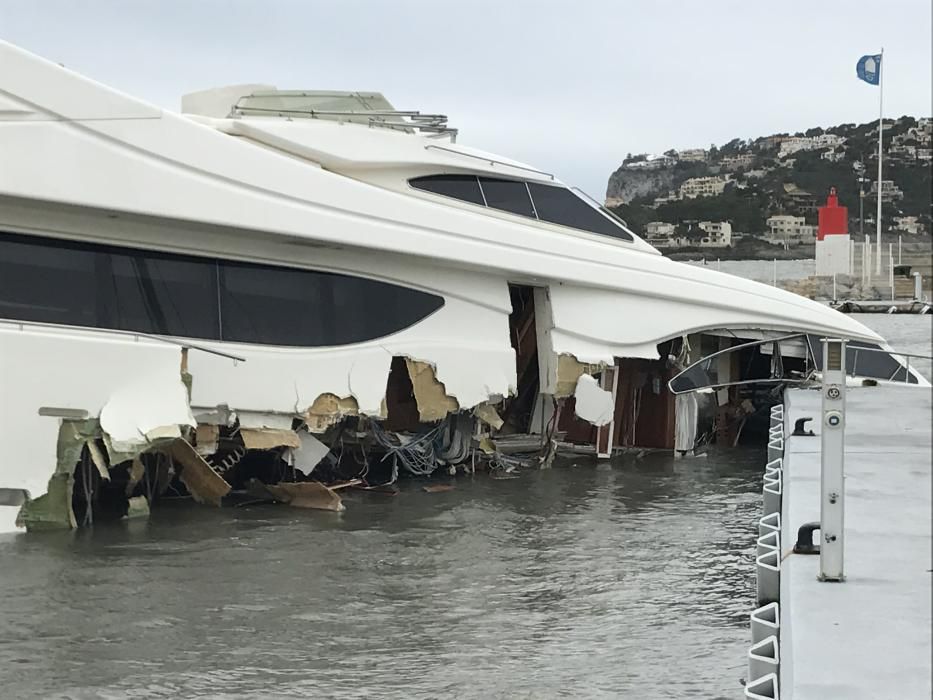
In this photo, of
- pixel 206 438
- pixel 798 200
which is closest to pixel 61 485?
pixel 206 438

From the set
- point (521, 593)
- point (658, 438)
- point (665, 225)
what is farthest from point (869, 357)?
point (665, 225)

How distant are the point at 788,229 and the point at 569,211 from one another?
238 feet

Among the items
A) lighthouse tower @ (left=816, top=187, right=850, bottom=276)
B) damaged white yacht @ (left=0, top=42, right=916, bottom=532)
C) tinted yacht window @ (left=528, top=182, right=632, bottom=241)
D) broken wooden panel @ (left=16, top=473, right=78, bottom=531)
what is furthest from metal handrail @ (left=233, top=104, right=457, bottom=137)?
lighthouse tower @ (left=816, top=187, right=850, bottom=276)

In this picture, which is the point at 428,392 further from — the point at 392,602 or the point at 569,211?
the point at 392,602

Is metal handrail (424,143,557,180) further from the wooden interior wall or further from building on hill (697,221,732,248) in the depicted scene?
building on hill (697,221,732,248)

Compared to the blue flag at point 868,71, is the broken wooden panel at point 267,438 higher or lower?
lower

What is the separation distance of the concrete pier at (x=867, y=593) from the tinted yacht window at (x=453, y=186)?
5531mm

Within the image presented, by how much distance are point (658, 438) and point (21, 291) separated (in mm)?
8159

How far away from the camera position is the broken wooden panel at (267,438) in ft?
35.7

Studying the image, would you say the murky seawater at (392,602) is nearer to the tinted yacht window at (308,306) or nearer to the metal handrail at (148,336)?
the metal handrail at (148,336)

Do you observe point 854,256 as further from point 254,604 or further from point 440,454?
point 254,604

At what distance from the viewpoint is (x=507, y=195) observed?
42.9 feet

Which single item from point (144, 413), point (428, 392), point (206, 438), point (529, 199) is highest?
point (529, 199)

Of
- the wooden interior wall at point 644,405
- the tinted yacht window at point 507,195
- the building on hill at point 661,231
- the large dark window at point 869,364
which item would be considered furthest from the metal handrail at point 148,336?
the building on hill at point 661,231
